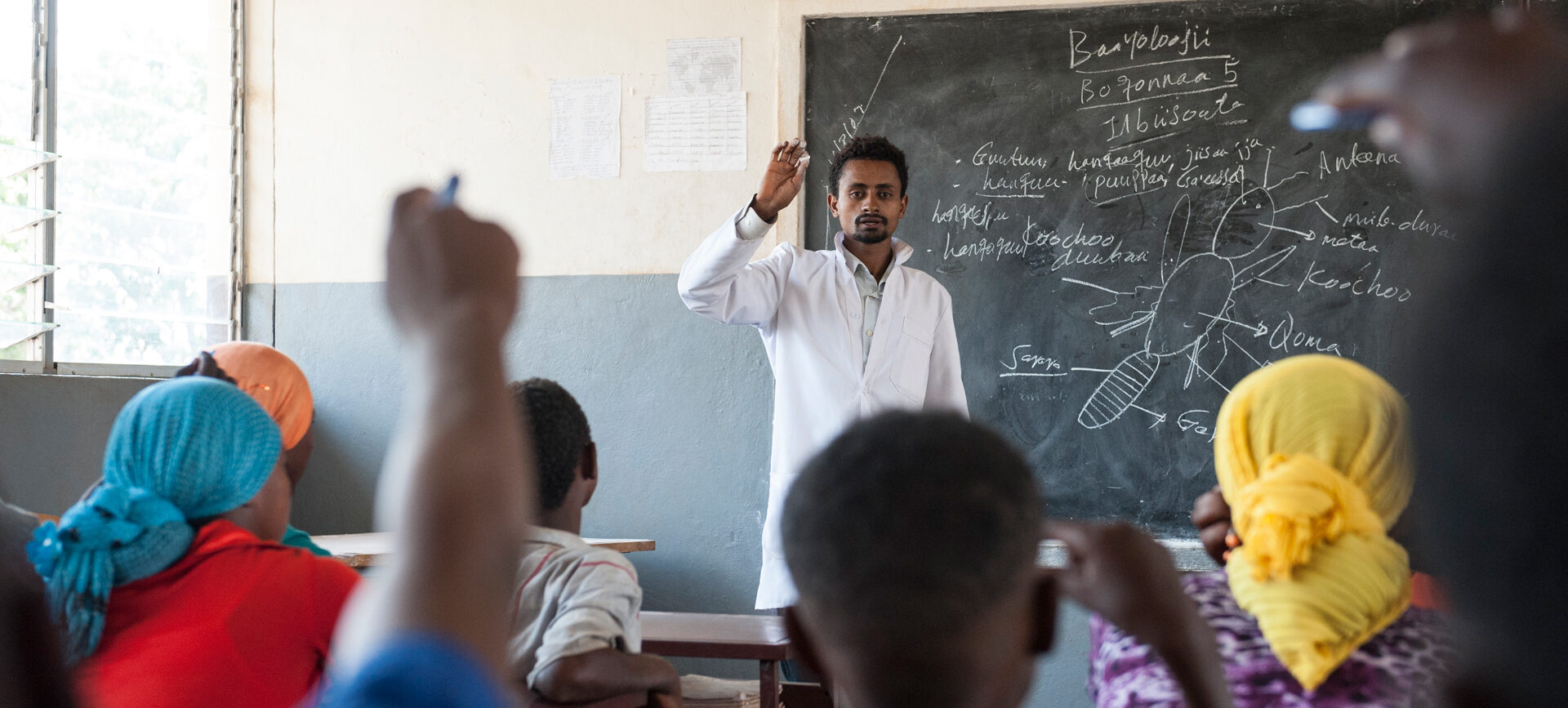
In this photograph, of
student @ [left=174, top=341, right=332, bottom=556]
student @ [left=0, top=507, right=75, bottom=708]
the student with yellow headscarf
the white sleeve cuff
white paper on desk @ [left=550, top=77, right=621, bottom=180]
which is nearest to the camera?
student @ [left=0, top=507, right=75, bottom=708]

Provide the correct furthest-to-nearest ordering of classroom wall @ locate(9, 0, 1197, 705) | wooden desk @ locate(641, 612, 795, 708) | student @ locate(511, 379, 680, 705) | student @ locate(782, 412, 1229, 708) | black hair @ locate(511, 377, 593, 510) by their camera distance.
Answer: classroom wall @ locate(9, 0, 1197, 705) < wooden desk @ locate(641, 612, 795, 708) < black hair @ locate(511, 377, 593, 510) < student @ locate(511, 379, 680, 705) < student @ locate(782, 412, 1229, 708)

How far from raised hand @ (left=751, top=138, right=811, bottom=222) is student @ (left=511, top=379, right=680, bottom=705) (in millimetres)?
1492

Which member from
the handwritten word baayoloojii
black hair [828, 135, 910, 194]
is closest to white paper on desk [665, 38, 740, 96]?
black hair [828, 135, 910, 194]

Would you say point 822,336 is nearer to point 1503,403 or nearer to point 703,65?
point 703,65

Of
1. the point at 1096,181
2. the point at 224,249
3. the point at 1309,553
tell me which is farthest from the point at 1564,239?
the point at 224,249

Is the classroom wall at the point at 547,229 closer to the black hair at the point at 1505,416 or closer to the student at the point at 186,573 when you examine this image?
the student at the point at 186,573

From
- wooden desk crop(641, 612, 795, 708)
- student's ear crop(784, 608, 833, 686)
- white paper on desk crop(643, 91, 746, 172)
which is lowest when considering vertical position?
wooden desk crop(641, 612, 795, 708)

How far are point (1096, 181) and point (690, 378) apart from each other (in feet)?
4.44

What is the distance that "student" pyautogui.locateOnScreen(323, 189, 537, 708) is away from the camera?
15.4 inches

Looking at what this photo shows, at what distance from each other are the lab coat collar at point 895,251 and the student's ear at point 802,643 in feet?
8.03

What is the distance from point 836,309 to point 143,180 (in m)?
2.22

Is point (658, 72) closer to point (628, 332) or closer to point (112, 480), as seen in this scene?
point (628, 332)

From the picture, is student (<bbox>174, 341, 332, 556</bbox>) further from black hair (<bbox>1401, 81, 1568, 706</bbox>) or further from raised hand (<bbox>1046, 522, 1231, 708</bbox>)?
black hair (<bbox>1401, 81, 1568, 706</bbox>)

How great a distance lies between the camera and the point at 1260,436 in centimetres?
115
